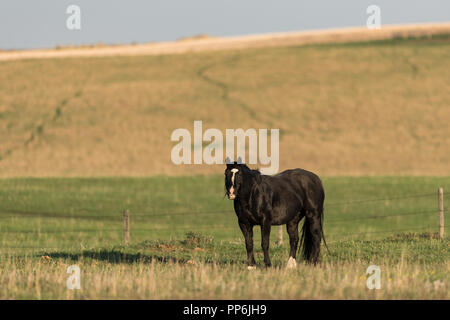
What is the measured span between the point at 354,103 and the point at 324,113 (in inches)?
104

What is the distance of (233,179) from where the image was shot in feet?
48.3

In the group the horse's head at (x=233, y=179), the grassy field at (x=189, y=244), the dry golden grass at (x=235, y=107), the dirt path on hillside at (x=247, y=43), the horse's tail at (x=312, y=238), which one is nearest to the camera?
the grassy field at (x=189, y=244)

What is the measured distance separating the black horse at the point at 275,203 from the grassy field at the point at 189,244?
0.58 m

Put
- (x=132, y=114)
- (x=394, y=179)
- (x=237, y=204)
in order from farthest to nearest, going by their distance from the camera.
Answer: (x=132, y=114)
(x=394, y=179)
(x=237, y=204)

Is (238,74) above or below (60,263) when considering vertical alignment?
above

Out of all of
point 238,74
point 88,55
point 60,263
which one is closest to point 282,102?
point 238,74

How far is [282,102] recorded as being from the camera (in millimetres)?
61938

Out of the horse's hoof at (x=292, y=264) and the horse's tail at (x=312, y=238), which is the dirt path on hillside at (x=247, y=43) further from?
the horse's hoof at (x=292, y=264)

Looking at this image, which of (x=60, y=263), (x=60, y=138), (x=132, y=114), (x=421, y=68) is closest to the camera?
(x=60, y=263)

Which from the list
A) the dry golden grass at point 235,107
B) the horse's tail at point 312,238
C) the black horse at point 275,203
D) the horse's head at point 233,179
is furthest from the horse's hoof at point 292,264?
the dry golden grass at point 235,107

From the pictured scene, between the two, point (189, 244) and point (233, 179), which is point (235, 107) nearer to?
point (189, 244)

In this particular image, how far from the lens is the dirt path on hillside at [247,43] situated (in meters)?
82.6

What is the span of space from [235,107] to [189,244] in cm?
3805

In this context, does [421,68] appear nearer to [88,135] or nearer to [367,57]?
[367,57]
